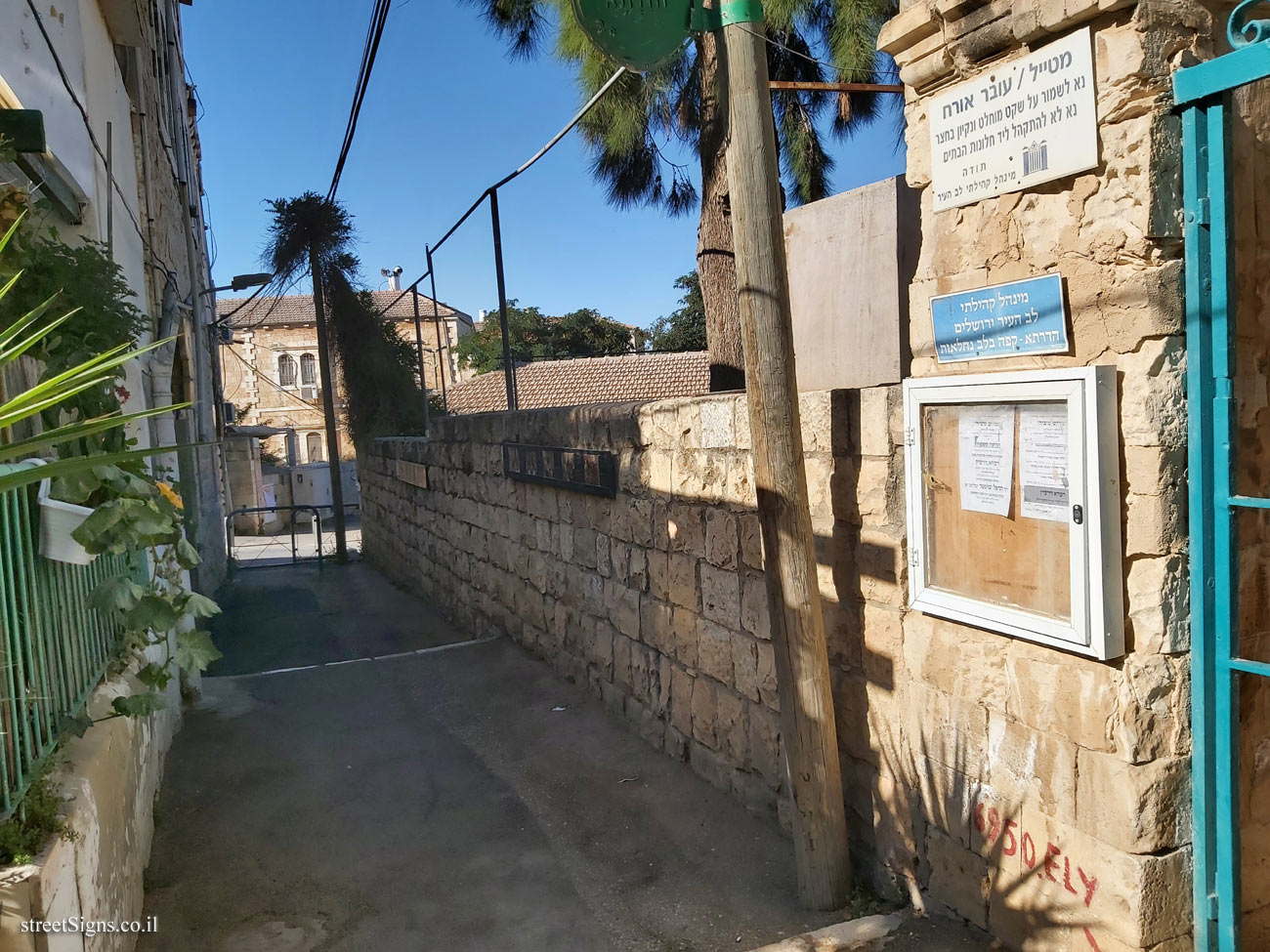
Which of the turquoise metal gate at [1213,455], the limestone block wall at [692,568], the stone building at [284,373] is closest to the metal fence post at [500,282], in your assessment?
the limestone block wall at [692,568]

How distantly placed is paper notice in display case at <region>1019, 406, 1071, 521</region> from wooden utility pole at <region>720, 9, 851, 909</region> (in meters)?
0.83

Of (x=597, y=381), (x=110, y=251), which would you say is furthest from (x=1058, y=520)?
(x=597, y=381)

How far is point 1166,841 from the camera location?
7.68 feet

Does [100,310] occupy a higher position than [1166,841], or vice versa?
[100,310]

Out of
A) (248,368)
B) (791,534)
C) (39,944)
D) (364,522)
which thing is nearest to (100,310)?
(39,944)

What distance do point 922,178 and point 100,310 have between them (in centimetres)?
320

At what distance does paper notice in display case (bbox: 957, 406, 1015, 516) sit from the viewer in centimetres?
260

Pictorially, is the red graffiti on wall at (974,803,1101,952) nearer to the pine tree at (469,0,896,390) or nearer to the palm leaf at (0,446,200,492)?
the palm leaf at (0,446,200,492)

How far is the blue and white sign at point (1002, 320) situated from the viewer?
2477mm

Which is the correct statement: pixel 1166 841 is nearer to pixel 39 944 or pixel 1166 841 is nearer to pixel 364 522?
pixel 39 944

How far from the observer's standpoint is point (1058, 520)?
2.46 metres

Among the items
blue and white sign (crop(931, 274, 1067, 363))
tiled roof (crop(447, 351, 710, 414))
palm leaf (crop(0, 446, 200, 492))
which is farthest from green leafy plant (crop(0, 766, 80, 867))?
tiled roof (crop(447, 351, 710, 414))

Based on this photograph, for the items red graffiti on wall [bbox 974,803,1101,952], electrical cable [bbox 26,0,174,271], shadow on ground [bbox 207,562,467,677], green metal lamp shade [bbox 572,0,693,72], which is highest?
electrical cable [bbox 26,0,174,271]

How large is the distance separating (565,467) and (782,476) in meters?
2.76
